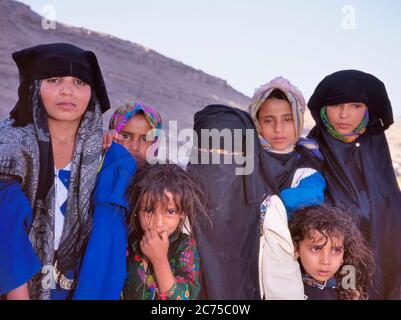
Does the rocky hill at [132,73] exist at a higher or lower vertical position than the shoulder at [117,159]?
higher

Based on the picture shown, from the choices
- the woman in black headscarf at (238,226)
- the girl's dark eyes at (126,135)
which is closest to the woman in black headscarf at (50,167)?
the woman in black headscarf at (238,226)

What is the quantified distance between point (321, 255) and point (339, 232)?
17 centimetres

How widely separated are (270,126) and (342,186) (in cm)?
66

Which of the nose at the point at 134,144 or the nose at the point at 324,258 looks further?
the nose at the point at 134,144

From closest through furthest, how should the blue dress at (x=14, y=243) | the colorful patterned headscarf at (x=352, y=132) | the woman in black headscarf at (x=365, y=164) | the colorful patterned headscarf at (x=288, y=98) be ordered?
→ the blue dress at (x=14, y=243) → the colorful patterned headscarf at (x=288, y=98) → the woman in black headscarf at (x=365, y=164) → the colorful patterned headscarf at (x=352, y=132)

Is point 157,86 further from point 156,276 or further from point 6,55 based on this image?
point 156,276

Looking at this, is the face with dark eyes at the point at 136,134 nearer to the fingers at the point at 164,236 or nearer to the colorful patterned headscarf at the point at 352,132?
the fingers at the point at 164,236

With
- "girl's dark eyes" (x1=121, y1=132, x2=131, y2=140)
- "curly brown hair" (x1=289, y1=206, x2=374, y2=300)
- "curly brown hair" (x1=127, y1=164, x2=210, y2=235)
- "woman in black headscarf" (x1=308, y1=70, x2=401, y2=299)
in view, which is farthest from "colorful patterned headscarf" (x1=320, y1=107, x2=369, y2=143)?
"girl's dark eyes" (x1=121, y1=132, x2=131, y2=140)

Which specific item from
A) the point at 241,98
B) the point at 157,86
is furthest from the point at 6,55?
the point at 241,98

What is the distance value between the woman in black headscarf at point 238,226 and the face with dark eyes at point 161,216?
0.16 m

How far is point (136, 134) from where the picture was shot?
3.44m

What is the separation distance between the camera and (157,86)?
2675cm

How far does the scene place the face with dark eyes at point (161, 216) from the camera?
8.16ft

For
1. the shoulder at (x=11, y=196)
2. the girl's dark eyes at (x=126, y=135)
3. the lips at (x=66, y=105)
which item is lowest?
the shoulder at (x=11, y=196)
